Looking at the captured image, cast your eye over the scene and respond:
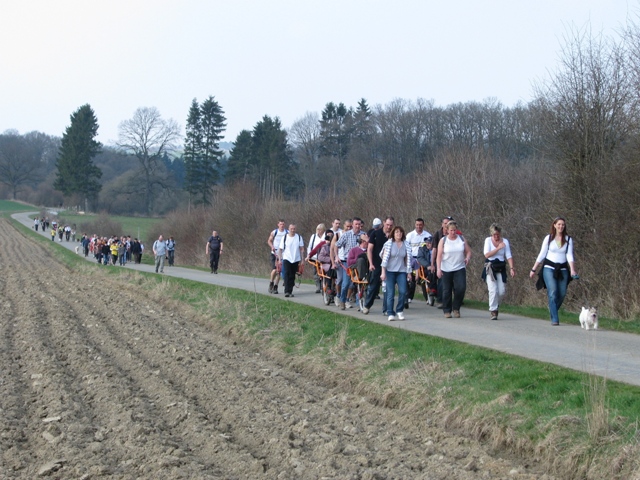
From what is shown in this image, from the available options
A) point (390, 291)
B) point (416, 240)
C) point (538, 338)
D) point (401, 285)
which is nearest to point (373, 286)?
point (390, 291)

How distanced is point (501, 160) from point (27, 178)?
12283cm

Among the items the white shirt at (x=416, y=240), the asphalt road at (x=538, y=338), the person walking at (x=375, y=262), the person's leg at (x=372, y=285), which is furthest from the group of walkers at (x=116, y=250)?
the person's leg at (x=372, y=285)

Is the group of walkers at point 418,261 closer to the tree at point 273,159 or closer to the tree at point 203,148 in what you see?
the tree at point 273,159

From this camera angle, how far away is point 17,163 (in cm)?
13588

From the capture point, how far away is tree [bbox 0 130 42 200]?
5290 inches

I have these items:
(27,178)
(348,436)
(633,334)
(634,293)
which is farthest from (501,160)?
(27,178)

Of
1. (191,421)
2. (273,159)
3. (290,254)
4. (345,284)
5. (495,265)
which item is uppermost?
(273,159)

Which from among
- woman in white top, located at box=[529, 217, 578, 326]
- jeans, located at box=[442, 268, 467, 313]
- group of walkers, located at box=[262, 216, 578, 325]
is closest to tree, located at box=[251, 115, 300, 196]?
group of walkers, located at box=[262, 216, 578, 325]

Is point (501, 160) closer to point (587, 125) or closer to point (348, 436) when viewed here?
point (587, 125)

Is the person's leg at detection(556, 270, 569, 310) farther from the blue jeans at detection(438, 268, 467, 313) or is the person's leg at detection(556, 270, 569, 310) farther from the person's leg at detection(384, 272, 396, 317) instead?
the person's leg at detection(384, 272, 396, 317)

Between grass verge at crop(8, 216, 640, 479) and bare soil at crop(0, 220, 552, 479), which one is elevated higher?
grass verge at crop(8, 216, 640, 479)

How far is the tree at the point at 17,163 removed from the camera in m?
134

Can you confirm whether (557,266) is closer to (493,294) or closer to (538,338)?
(493,294)

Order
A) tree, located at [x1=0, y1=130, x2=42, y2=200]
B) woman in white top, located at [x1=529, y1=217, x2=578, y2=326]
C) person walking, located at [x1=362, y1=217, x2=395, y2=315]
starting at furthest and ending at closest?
1. tree, located at [x1=0, y1=130, x2=42, y2=200]
2. person walking, located at [x1=362, y1=217, x2=395, y2=315]
3. woman in white top, located at [x1=529, y1=217, x2=578, y2=326]
